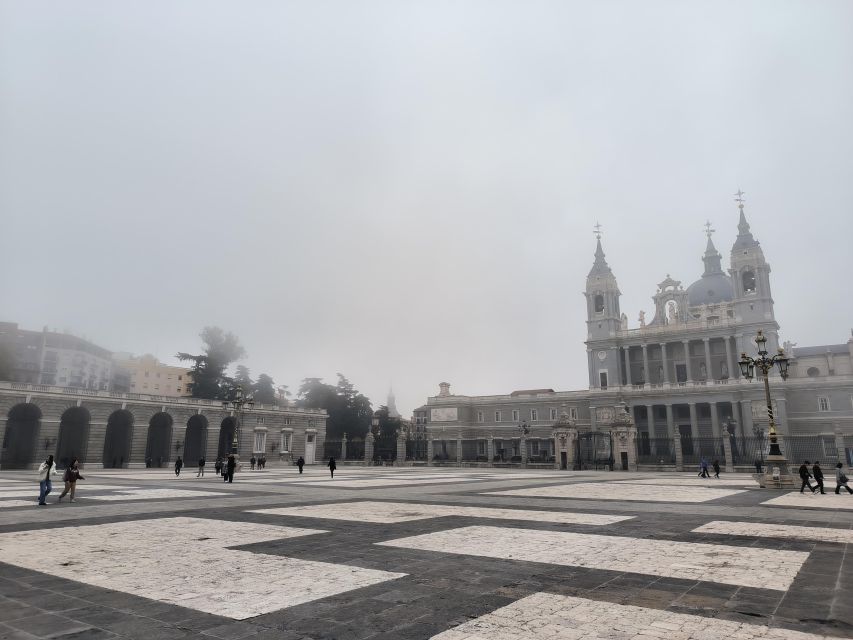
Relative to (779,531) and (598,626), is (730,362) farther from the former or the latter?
(598,626)

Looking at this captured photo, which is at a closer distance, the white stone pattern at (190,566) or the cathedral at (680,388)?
the white stone pattern at (190,566)

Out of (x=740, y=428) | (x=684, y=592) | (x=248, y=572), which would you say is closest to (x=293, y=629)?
(x=248, y=572)

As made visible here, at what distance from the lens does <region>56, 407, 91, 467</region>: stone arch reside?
4466cm

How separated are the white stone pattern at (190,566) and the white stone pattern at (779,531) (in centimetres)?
706

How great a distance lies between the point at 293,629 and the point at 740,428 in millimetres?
66473

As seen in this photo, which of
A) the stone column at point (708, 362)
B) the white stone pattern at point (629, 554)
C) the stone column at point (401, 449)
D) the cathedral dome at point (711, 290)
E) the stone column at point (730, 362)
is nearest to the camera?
the white stone pattern at point (629, 554)

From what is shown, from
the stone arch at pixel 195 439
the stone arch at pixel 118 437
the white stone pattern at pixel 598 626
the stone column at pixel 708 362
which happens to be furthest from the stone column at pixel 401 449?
the white stone pattern at pixel 598 626

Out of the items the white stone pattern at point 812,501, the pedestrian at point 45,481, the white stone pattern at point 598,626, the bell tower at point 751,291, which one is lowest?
the white stone pattern at point 812,501

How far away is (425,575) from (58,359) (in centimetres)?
9949

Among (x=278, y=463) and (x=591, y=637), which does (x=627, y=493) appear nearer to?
(x=591, y=637)

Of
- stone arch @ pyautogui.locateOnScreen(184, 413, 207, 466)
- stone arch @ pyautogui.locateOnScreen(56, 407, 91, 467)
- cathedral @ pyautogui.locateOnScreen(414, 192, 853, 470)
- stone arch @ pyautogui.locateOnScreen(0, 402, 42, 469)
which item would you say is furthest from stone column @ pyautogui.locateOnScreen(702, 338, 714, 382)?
stone arch @ pyautogui.locateOnScreen(0, 402, 42, 469)

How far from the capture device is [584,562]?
24.9 feet

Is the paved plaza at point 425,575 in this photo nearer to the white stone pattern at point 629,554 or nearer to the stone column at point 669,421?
the white stone pattern at point 629,554

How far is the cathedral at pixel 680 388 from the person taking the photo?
5891cm
